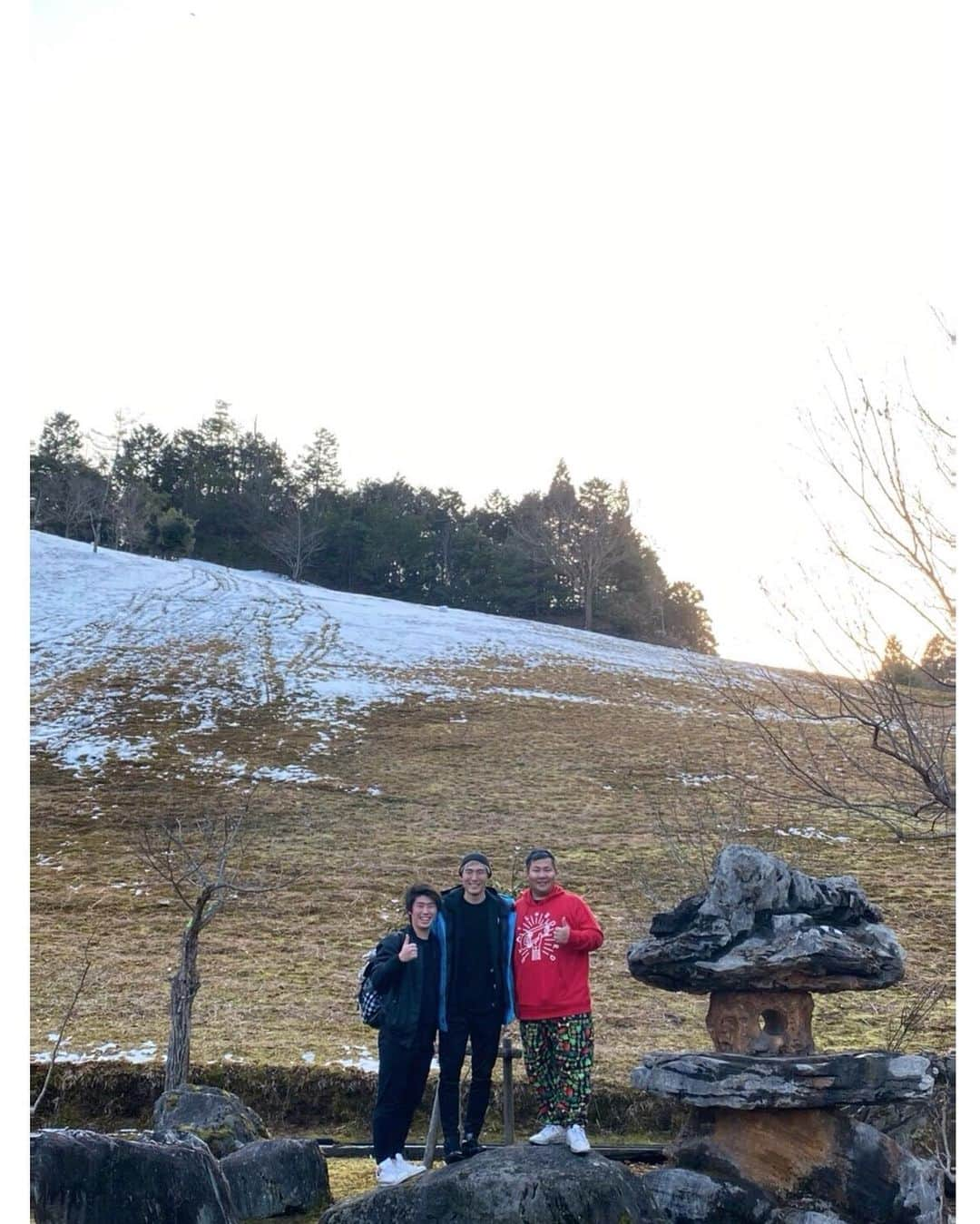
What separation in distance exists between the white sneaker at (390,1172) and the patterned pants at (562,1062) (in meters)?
0.85

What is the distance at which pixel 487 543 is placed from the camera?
49.7m

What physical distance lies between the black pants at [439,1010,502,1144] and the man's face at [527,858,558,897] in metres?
0.69

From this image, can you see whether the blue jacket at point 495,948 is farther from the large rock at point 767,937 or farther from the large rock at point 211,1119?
the large rock at point 211,1119

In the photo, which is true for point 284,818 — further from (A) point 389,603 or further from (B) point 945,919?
(A) point 389,603

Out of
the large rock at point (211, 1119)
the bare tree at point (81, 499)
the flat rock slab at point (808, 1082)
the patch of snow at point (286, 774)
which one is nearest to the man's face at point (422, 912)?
the flat rock slab at point (808, 1082)

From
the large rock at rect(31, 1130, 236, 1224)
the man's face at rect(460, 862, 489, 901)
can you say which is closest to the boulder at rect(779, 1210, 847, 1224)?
the man's face at rect(460, 862, 489, 901)

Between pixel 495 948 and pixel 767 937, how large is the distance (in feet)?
5.86

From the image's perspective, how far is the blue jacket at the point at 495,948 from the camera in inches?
223

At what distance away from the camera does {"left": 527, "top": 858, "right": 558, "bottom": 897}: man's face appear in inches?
226

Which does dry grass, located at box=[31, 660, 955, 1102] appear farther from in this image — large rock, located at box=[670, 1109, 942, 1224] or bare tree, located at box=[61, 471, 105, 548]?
bare tree, located at box=[61, 471, 105, 548]

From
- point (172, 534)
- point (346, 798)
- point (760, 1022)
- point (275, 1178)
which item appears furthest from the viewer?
point (172, 534)

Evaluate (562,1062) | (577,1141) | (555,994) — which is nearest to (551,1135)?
(577,1141)

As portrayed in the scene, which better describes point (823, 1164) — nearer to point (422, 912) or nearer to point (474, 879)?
point (474, 879)

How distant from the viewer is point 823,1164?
621 centimetres
